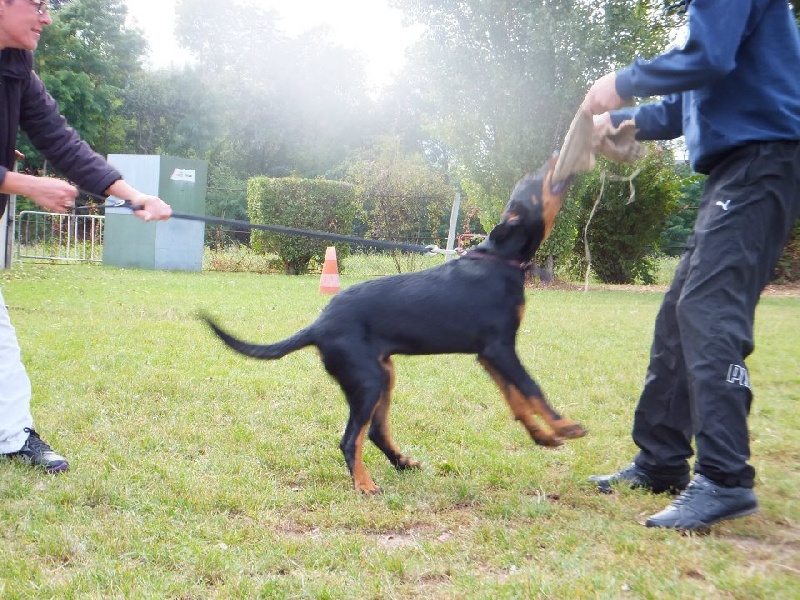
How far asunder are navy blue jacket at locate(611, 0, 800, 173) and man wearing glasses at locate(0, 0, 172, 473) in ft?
7.17

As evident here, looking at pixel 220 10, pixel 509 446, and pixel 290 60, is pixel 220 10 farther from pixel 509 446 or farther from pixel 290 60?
pixel 509 446

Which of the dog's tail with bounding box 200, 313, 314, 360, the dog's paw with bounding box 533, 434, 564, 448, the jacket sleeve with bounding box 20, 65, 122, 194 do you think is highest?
the jacket sleeve with bounding box 20, 65, 122, 194

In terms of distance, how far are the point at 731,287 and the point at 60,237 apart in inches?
739

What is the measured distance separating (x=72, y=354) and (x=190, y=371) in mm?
1167

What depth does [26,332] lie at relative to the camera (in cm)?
676

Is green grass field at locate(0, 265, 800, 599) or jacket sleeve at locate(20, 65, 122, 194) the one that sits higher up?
jacket sleeve at locate(20, 65, 122, 194)

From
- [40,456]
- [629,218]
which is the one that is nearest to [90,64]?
[629,218]

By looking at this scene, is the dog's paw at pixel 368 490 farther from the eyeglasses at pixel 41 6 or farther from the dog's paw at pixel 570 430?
the eyeglasses at pixel 41 6

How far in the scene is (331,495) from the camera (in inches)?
121

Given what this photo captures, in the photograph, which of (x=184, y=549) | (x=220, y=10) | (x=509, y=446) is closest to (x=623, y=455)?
(x=509, y=446)

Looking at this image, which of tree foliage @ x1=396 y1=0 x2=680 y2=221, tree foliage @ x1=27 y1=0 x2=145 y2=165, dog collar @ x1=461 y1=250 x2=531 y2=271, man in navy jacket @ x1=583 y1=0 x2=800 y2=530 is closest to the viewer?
man in navy jacket @ x1=583 y1=0 x2=800 y2=530

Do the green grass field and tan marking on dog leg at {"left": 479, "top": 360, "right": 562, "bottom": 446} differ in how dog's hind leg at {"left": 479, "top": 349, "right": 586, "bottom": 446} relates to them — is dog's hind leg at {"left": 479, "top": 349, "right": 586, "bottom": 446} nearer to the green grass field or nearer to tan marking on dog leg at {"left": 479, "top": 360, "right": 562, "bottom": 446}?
tan marking on dog leg at {"left": 479, "top": 360, "right": 562, "bottom": 446}

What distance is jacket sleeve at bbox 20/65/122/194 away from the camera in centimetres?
345

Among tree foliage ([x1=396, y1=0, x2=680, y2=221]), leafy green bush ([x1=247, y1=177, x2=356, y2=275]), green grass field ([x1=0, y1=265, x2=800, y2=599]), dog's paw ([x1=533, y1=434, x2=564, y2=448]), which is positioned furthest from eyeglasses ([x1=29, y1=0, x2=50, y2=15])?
leafy green bush ([x1=247, y1=177, x2=356, y2=275])
